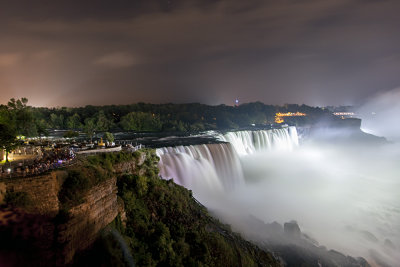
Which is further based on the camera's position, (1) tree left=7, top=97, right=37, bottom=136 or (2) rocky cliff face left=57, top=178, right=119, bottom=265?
(1) tree left=7, top=97, right=37, bottom=136

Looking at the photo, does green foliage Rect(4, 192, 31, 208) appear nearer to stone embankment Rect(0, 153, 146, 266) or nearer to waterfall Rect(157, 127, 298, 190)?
stone embankment Rect(0, 153, 146, 266)

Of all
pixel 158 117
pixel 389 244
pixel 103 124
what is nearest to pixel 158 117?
pixel 158 117

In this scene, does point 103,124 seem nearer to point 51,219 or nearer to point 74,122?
point 74,122

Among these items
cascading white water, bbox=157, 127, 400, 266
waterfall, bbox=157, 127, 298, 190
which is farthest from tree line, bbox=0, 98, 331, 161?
cascading white water, bbox=157, 127, 400, 266

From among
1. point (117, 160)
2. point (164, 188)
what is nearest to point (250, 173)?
point (164, 188)

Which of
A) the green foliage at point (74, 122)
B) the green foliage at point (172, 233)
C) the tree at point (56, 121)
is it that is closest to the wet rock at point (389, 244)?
the green foliage at point (172, 233)
